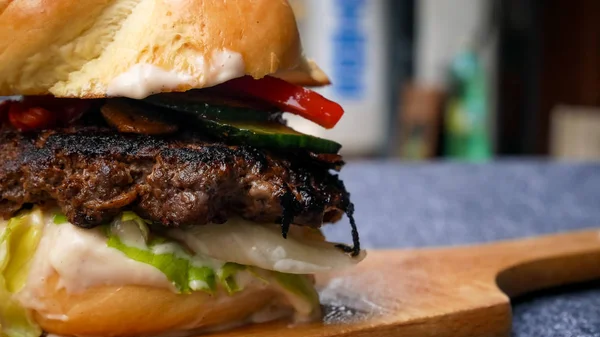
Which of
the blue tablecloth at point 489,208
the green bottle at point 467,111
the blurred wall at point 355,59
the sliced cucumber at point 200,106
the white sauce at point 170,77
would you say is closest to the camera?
the white sauce at point 170,77

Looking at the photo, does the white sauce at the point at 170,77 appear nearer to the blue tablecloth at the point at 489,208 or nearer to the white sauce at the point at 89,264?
the white sauce at the point at 89,264

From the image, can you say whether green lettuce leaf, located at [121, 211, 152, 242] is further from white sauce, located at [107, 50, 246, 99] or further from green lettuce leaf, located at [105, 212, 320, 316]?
white sauce, located at [107, 50, 246, 99]

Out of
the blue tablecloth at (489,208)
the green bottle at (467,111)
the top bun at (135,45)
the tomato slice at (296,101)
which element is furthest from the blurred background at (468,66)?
the top bun at (135,45)

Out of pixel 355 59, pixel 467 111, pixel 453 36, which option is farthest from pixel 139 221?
pixel 453 36

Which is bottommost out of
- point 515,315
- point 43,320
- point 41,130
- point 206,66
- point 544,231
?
point 544,231

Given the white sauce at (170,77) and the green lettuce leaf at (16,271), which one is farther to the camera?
the green lettuce leaf at (16,271)

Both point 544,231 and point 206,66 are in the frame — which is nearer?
point 206,66

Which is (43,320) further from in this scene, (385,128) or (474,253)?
(385,128)

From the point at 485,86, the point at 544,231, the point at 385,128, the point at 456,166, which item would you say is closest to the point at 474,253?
the point at 544,231
